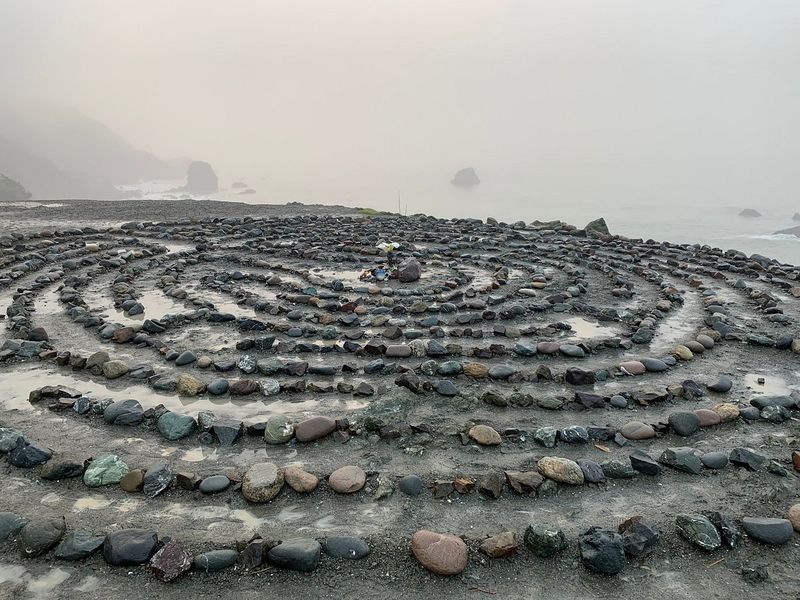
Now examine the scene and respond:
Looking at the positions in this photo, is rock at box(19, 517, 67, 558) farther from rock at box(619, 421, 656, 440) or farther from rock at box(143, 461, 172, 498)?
rock at box(619, 421, 656, 440)

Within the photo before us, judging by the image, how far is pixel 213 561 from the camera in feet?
11.7

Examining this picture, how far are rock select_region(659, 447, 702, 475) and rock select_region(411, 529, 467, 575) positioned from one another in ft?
7.39

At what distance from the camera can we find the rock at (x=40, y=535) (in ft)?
12.0

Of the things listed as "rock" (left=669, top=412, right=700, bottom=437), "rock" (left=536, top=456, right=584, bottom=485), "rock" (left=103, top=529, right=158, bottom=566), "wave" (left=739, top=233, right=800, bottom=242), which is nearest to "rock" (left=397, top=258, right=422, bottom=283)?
"rock" (left=669, top=412, right=700, bottom=437)

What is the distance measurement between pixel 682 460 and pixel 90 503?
4.93 meters

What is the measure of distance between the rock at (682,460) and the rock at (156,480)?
427 cm

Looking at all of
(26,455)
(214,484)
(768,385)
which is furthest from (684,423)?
(26,455)

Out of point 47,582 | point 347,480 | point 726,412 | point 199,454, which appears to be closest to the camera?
point 47,582

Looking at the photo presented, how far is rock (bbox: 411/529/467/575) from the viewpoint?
3.57 meters

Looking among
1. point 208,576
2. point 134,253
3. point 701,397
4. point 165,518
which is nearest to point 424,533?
point 208,576

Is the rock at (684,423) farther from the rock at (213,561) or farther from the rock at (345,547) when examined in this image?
the rock at (213,561)

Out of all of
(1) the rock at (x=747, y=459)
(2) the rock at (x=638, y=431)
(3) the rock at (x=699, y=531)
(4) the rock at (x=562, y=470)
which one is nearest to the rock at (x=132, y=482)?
(4) the rock at (x=562, y=470)

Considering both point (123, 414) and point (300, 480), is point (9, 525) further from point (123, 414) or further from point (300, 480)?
point (300, 480)

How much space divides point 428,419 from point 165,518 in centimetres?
265
